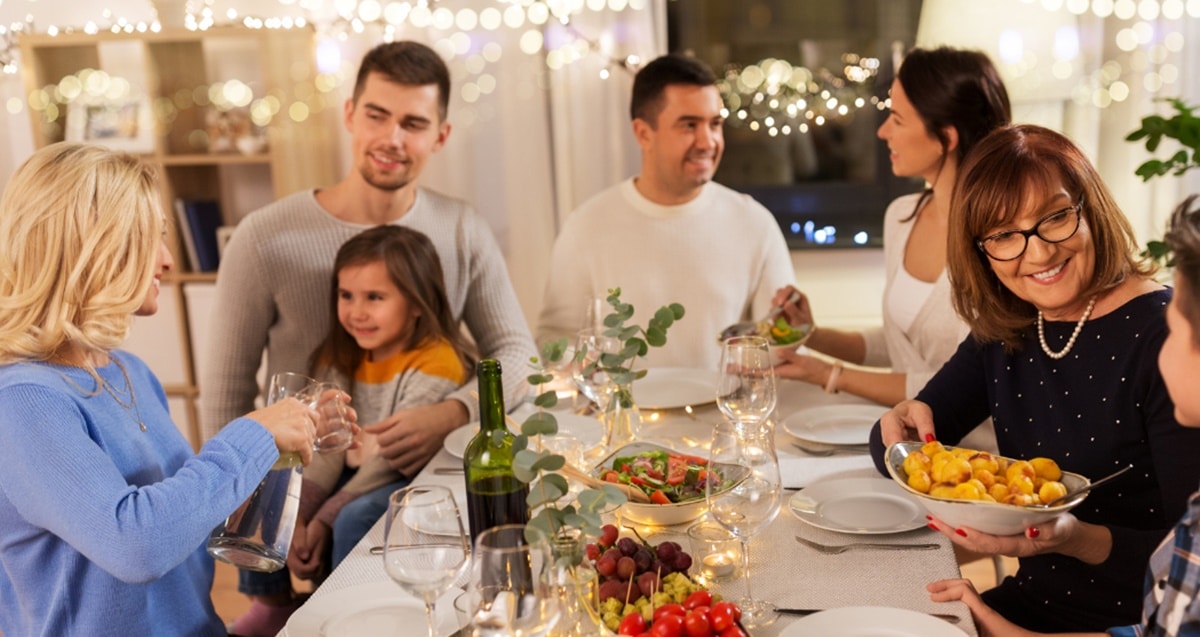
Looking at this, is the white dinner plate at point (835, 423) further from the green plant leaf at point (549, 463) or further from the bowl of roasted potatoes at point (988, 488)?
the green plant leaf at point (549, 463)

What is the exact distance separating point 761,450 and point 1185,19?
9.23 feet

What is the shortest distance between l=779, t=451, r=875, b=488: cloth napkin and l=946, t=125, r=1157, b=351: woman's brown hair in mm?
318

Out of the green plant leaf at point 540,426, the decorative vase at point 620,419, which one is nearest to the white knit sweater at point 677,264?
the decorative vase at point 620,419

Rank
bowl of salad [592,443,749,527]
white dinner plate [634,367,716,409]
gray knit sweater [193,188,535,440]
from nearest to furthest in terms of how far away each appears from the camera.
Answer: bowl of salad [592,443,749,527], white dinner plate [634,367,716,409], gray knit sweater [193,188,535,440]

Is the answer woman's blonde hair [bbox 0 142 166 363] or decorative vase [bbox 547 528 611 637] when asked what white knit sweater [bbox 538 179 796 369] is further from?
decorative vase [bbox 547 528 611 637]

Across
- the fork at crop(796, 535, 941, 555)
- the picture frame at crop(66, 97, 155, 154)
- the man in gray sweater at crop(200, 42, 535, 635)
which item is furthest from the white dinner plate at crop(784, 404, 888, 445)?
the picture frame at crop(66, 97, 155, 154)

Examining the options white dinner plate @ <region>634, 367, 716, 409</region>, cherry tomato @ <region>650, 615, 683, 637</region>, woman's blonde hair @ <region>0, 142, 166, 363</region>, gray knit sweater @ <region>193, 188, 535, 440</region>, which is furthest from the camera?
gray knit sweater @ <region>193, 188, 535, 440</region>

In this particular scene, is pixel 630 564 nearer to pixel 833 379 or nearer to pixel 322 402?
pixel 322 402

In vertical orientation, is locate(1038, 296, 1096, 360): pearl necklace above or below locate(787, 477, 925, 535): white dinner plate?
above

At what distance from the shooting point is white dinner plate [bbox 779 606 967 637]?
121 cm

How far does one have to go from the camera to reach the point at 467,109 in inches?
143

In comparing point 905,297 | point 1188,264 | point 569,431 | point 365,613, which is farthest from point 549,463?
point 905,297

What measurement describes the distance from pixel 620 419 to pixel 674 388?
1.37 ft

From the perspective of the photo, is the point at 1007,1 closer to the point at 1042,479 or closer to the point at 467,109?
the point at 467,109
